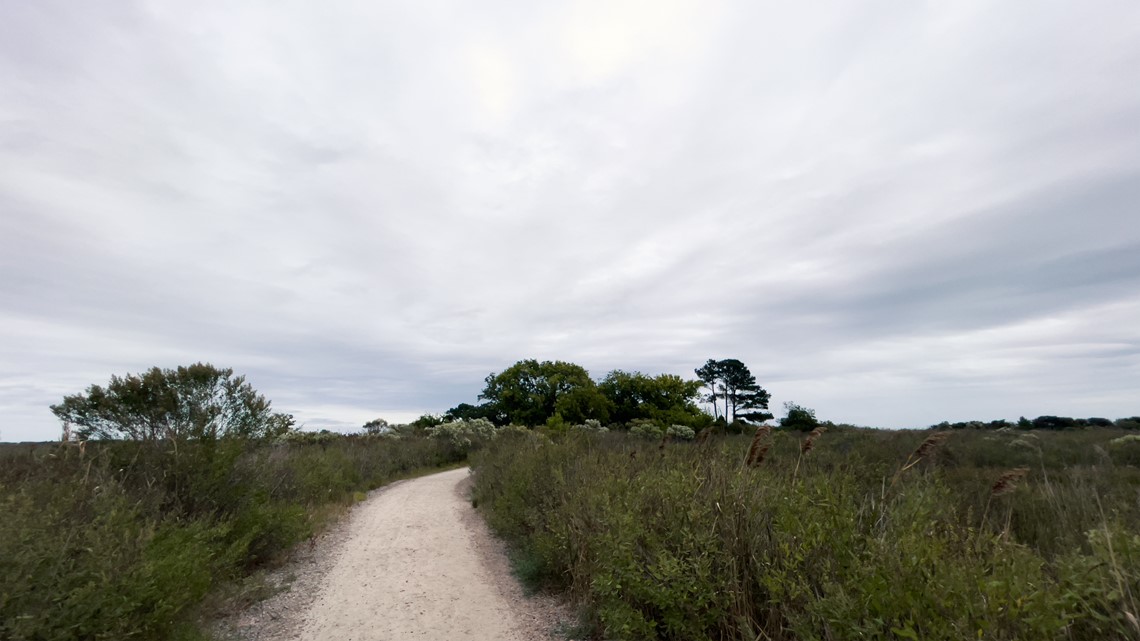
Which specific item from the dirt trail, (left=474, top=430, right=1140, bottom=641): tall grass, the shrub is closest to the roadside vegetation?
(left=474, top=430, right=1140, bottom=641): tall grass

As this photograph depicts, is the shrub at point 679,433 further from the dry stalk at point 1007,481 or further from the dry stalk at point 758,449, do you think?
the dry stalk at point 1007,481

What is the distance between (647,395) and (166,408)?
58.5m

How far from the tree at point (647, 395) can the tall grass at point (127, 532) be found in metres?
53.3

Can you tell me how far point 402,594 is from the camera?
8.23 m

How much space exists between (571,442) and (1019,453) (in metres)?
13.3

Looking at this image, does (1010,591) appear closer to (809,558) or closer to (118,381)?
(809,558)

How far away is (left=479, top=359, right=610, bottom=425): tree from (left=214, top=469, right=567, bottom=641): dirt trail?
1864 inches

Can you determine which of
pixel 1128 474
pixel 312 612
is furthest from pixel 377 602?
pixel 1128 474

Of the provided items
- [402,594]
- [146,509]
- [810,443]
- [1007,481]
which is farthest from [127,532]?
[1007,481]

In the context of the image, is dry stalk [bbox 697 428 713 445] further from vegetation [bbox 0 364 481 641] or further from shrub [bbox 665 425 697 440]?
shrub [bbox 665 425 697 440]

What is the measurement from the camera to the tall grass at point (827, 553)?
8.11ft

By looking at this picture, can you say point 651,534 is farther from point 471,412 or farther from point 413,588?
point 471,412

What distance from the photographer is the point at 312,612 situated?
7.50 meters

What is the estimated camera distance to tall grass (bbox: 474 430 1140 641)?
247 centimetres
